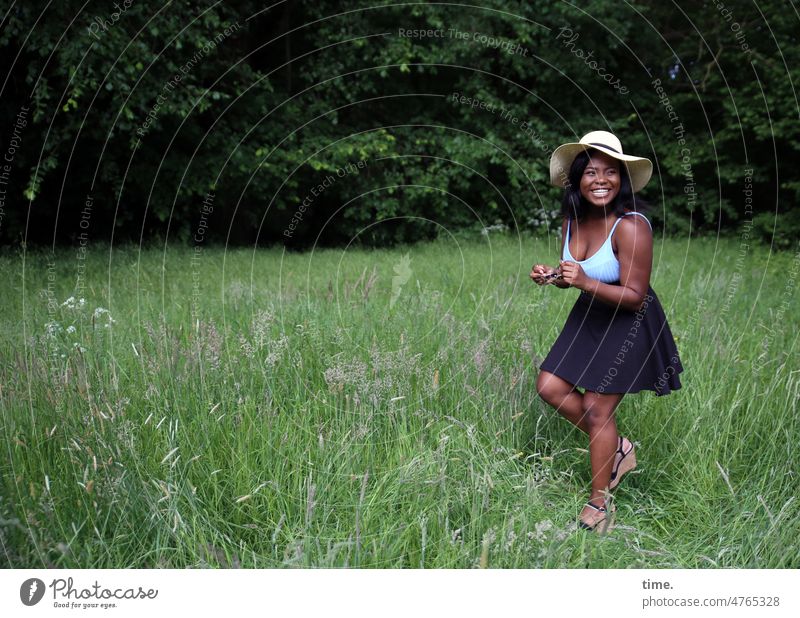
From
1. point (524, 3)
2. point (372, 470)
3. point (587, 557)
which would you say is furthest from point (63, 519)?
point (524, 3)

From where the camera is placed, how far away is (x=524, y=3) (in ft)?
36.6

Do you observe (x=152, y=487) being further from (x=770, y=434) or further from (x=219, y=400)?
(x=770, y=434)

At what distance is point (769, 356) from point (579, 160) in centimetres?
246

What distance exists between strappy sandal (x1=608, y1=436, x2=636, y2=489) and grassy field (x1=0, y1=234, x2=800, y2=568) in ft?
0.58

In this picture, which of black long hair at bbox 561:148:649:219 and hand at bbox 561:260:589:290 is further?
black long hair at bbox 561:148:649:219

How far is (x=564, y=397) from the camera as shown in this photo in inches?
104

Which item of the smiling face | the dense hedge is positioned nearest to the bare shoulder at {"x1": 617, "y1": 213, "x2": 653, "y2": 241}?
the smiling face

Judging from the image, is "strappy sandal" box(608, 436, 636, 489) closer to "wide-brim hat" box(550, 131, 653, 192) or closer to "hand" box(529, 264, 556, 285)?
"hand" box(529, 264, 556, 285)

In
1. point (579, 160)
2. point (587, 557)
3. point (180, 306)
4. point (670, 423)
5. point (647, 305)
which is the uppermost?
point (579, 160)

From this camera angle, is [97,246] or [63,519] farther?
[97,246]

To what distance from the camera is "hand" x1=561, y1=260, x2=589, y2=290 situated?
2311 mm

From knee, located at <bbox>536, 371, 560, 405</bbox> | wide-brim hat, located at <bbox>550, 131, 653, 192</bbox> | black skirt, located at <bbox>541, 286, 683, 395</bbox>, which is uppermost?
wide-brim hat, located at <bbox>550, 131, 653, 192</bbox>

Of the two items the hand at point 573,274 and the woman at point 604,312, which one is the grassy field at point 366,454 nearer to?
the woman at point 604,312

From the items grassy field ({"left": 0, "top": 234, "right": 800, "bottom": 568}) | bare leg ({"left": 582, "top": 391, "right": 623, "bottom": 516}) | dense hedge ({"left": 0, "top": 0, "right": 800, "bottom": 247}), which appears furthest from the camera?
dense hedge ({"left": 0, "top": 0, "right": 800, "bottom": 247})
